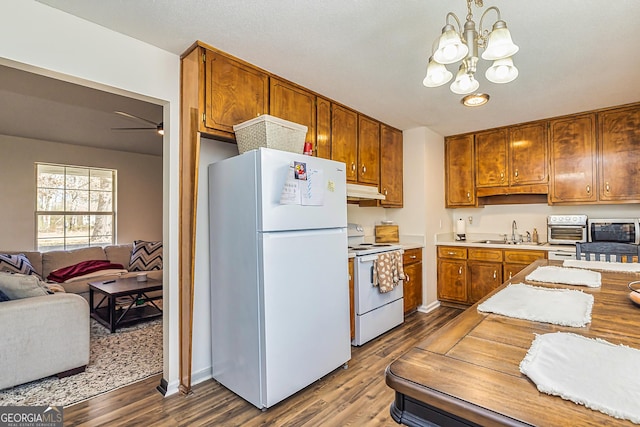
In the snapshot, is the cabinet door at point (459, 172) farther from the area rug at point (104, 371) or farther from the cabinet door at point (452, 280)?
the area rug at point (104, 371)

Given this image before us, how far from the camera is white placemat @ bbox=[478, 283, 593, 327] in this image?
108cm

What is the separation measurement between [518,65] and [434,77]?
4.30ft

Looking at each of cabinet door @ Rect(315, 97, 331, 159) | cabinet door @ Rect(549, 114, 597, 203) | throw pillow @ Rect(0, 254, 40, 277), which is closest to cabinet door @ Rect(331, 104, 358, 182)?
cabinet door @ Rect(315, 97, 331, 159)

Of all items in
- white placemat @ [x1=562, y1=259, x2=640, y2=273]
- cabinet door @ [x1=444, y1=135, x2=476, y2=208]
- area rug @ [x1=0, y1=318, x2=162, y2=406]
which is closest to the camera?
white placemat @ [x1=562, y1=259, x2=640, y2=273]

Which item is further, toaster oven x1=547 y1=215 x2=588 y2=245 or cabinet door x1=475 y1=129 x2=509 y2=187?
cabinet door x1=475 y1=129 x2=509 y2=187

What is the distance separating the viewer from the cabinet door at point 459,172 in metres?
4.29

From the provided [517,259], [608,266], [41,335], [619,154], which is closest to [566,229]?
[517,259]

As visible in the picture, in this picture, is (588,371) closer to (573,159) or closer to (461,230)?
(573,159)

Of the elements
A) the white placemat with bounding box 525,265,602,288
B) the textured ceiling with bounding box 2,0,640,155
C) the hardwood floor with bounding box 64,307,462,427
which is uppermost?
the textured ceiling with bounding box 2,0,640,155

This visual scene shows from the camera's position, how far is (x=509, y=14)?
5.95 ft

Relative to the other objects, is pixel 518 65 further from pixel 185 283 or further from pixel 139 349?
pixel 139 349

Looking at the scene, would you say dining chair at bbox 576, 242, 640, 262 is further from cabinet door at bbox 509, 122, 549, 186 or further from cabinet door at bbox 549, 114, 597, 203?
cabinet door at bbox 509, 122, 549, 186

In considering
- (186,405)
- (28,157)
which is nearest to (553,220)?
(186,405)

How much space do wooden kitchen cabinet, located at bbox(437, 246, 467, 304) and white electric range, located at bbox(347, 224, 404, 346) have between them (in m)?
1.10
